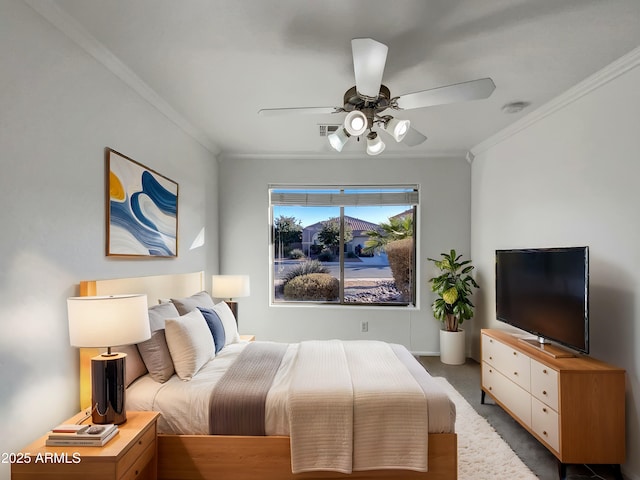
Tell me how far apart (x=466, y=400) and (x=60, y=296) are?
132 inches

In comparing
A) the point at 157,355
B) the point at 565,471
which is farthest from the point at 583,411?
the point at 157,355

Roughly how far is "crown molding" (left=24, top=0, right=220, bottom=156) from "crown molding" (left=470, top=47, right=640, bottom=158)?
3215mm

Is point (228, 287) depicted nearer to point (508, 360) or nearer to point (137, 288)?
point (137, 288)

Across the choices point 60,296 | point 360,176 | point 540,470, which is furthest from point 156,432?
point 360,176

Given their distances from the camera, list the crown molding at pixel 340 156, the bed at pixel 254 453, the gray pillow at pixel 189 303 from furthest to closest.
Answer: the crown molding at pixel 340 156, the gray pillow at pixel 189 303, the bed at pixel 254 453

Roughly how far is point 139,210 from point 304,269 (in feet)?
8.83

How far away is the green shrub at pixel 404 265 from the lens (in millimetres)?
5203

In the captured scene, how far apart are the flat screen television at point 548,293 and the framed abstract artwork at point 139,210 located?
3006mm

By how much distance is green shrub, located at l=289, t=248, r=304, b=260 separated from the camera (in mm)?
5262

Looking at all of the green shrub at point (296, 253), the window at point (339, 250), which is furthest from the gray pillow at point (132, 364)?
the green shrub at point (296, 253)

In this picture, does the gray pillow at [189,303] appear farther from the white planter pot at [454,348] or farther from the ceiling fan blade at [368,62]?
the white planter pot at [454,348]

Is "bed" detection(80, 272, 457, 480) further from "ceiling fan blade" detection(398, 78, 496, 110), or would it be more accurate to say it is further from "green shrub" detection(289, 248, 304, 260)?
"green shrub" detection(289, 248, 304, 260)

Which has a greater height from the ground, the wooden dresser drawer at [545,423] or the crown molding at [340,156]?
the crown molding at [340,156]

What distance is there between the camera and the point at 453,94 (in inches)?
84.8
